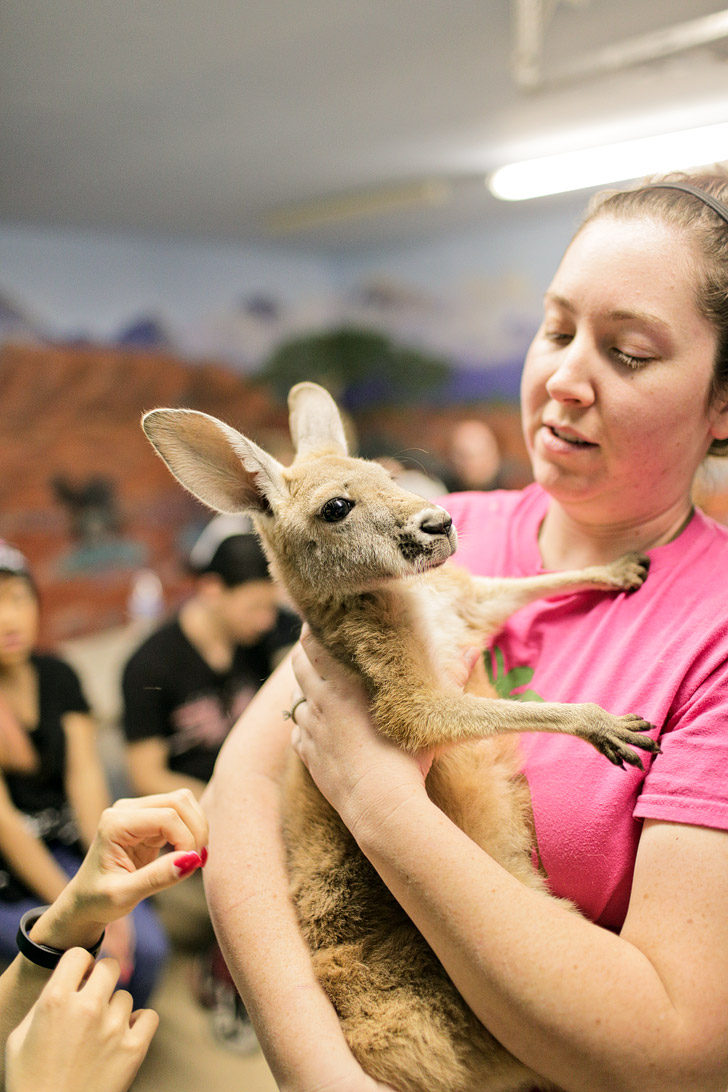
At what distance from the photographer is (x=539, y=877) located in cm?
108

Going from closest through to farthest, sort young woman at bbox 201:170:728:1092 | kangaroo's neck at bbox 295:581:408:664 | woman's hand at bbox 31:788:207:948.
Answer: young woman at bbox 201:170:728:1092 → woman's hand at bbox 31:788:207:948 → kangaroo's neck at bbox 295:581:408:664

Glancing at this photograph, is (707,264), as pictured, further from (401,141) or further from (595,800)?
(401,141)

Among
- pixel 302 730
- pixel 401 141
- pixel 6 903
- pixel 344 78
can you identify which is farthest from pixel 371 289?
pixel 6 903

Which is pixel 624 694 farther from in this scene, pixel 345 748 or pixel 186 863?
pixel 186 863

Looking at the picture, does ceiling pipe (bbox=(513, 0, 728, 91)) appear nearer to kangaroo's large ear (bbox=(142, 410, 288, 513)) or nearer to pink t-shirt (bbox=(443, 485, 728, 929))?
pink t-shirt (bbox=(443, 485, 728, 929))

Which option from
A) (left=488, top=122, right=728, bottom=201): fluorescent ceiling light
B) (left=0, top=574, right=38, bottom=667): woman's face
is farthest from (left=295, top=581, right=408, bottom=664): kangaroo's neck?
(left=488, top=122, right=728, bottom=201): fluorescent ceiling light

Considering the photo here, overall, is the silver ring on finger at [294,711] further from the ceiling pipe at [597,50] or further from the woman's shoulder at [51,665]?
the ceiling pipe at [597,50]

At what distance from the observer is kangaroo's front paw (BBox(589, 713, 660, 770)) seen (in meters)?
1.01

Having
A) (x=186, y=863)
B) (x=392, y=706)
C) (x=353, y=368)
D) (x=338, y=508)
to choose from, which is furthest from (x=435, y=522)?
(x=353, y=368)

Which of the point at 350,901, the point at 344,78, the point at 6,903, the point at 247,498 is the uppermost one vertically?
the point at 344,78

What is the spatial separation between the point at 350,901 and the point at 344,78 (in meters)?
1.71

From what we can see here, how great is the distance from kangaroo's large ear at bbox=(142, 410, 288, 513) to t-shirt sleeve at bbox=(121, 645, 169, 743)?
385 millimetres

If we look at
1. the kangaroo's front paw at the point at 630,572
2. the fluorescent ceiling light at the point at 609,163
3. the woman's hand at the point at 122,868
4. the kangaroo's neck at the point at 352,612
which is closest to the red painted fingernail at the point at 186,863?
the woman's hand at the point at 122,868

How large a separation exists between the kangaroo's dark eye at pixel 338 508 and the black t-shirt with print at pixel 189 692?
0.95ft
